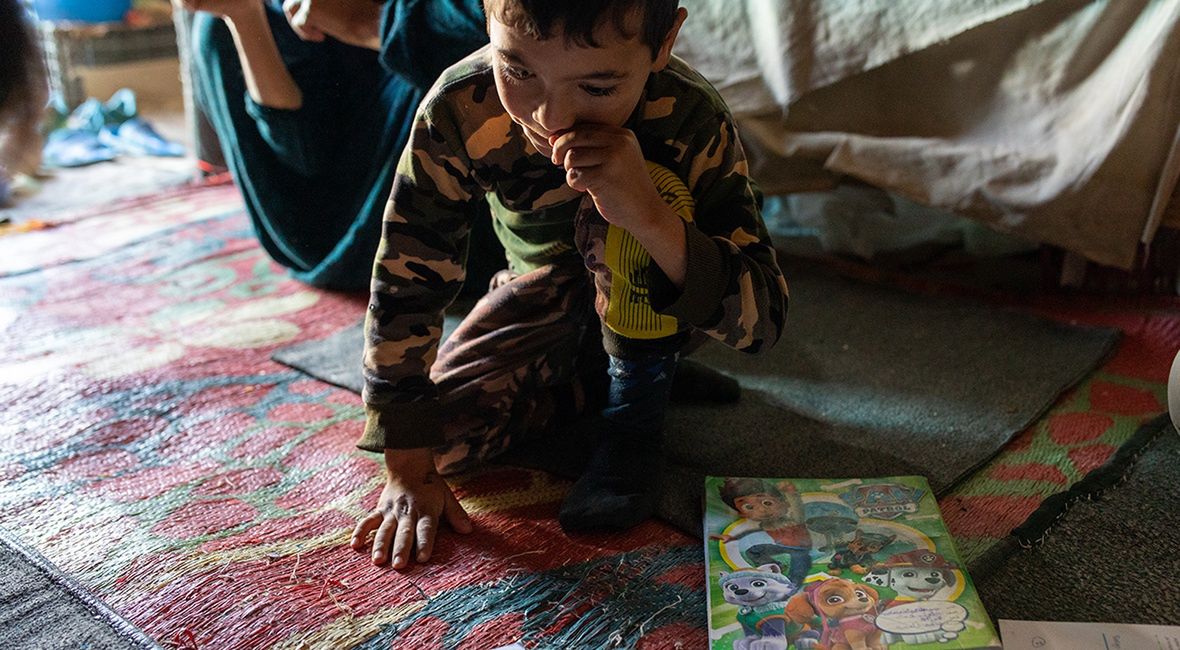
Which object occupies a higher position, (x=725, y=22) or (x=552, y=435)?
(x=725, y=22)

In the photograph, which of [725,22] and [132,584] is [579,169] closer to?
[132,584]

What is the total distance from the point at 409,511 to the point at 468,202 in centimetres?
29

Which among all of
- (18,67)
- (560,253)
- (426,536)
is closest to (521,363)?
(560,253)

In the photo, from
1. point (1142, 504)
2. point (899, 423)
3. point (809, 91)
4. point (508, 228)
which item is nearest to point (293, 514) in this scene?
point (508, 228)

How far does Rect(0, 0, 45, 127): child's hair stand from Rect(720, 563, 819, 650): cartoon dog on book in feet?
2.06

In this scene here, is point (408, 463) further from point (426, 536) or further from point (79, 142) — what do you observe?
point (79, 142)

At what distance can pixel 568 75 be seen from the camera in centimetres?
73

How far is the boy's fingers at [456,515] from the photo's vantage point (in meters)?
0.92

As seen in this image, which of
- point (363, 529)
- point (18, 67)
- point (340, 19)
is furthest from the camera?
point (340, 19)

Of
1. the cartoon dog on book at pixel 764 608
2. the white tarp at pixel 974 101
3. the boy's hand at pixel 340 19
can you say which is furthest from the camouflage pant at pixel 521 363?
the white tarp at pixel 974 101

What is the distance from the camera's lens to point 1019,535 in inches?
→ 34.6

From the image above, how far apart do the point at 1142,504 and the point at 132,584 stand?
889 millimetres

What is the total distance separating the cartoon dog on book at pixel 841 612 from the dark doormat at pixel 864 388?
15cm

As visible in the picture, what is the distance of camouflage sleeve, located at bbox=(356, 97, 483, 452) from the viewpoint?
2.96ft
